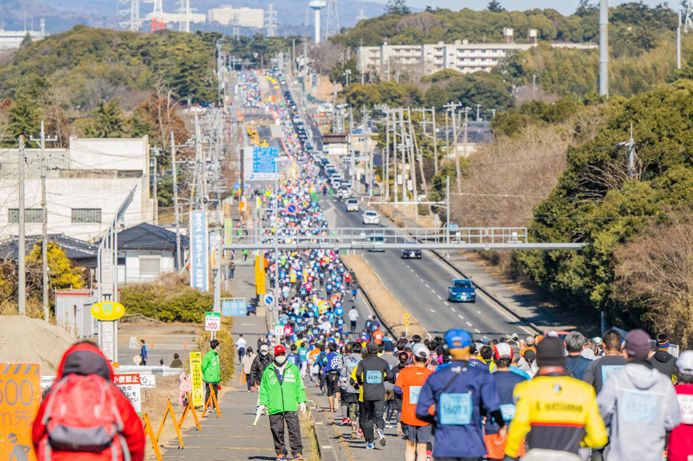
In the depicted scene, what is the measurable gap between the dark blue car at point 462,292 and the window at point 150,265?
16224 millimetres

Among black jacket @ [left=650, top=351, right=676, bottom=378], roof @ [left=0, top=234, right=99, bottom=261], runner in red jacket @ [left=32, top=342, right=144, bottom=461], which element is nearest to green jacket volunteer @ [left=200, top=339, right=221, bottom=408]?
black jacket @ [left=650, top=351, right=676, bottom=378]

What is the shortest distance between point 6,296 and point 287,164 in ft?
268

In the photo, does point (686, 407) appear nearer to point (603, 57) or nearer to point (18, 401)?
point (18, 401)

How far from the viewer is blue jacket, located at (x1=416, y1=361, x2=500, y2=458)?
839 cm

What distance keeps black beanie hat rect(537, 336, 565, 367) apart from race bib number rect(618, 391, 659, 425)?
621mm

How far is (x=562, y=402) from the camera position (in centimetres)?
784

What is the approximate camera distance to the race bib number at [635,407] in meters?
8.34

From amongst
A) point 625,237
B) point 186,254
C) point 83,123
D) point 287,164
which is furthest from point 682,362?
point 287,164

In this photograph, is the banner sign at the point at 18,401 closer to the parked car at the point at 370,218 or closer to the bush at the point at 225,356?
the bush at the point at 225,356

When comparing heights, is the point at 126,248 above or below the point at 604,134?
below

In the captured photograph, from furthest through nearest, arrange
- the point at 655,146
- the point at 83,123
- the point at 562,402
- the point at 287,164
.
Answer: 1. the point at 287,164
2. the point at 83,123
3. the point at 655,146
4. the point at 562,402

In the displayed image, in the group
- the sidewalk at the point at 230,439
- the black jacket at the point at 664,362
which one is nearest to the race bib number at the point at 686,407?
the black jacket at the point at 664,362

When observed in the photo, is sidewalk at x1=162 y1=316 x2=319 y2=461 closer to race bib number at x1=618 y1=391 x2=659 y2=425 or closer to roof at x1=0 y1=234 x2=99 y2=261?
race bib number at x1=618 y1=391 x2=659 y2=425

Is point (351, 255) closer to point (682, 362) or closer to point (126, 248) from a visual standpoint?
point (126, 248)
